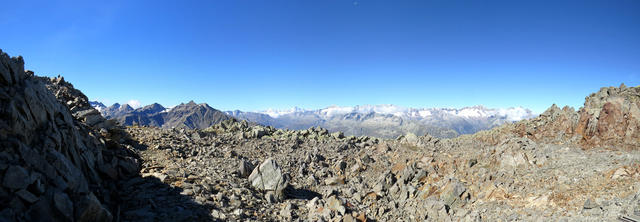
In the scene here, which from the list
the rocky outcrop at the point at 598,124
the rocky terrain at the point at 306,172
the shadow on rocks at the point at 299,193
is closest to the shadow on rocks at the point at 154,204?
the rocky terrain at the point at 306,172

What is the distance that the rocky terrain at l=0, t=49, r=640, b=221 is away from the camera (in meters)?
10.3

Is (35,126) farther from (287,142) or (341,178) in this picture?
(287,142)

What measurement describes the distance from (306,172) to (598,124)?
23.0m

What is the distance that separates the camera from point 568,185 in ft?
48.5

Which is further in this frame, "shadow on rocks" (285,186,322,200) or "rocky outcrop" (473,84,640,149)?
"shadow on rocks" (285,186,322,200)

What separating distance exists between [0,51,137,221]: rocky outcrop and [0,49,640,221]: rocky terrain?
0.16 feet

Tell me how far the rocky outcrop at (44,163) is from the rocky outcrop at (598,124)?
97.2 ft

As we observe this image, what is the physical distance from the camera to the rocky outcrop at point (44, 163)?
28.4 ft

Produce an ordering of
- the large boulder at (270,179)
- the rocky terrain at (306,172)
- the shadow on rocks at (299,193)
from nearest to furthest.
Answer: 1. the rocky terrain at (306,172)
2. the large boulder at (270,179)
3. the shadow on rocks at (299,193)

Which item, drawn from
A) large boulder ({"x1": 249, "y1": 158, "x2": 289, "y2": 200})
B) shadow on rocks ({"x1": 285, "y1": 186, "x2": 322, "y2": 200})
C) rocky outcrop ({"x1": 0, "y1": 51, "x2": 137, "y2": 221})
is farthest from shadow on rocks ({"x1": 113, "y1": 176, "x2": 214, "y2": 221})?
shadow on rocks ({"x1": 285, "y1": 186, "x2": 322, "y2": 200})

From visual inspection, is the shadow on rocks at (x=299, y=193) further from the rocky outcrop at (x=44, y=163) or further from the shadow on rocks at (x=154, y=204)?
the rocky outcrop at (x=44, y=163)

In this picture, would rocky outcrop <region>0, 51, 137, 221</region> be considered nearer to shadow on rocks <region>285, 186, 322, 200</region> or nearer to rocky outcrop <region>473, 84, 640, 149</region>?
shadow on rocks <region>285, 186, 322, 200</region>

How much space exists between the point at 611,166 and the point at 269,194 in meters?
20.5

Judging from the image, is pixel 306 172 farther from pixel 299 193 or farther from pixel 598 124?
pixel 598 124
